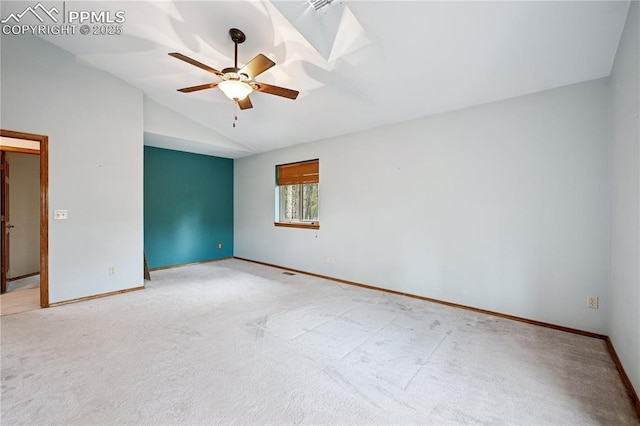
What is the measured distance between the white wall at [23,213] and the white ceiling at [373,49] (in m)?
2.74

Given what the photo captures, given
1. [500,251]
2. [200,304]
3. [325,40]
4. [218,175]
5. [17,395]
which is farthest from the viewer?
[218,175]

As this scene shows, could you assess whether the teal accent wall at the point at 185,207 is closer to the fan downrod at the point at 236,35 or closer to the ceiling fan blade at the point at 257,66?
the fan downrod at the point at 236,35

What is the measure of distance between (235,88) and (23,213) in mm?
4984

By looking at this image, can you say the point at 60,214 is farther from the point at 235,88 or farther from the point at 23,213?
the point at 235,88

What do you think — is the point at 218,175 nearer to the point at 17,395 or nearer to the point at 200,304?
the point at 200,304

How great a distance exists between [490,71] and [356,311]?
2.89 m

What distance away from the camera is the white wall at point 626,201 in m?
1.77

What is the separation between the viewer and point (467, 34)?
2.30 metres

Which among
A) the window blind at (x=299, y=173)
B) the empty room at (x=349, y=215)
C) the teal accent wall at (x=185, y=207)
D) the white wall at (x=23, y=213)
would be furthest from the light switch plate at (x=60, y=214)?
the window blind at (x=299, y=173)

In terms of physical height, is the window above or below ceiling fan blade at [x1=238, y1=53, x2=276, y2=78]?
below

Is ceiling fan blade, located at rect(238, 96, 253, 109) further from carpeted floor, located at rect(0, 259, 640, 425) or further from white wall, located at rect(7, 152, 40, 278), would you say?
white wall, located at rect(7, 152, 40, 278)

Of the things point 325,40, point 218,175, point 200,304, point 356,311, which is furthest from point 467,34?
point 218,175

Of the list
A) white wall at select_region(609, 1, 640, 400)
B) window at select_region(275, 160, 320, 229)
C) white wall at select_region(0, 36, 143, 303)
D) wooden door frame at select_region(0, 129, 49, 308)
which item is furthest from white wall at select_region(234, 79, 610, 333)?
wooden door frame at select_region(0, 129, 49, 308)

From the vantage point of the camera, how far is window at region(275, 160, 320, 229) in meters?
5.09
